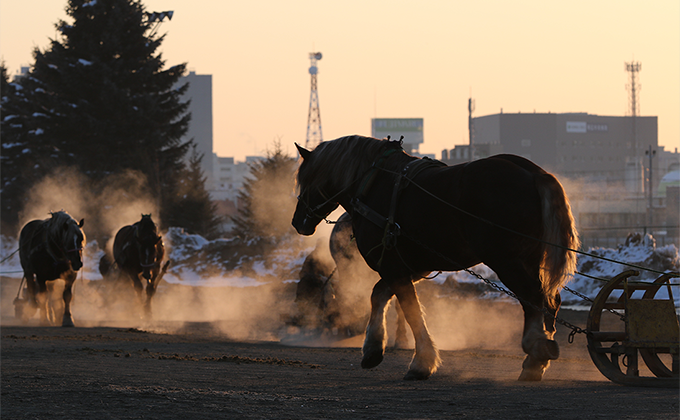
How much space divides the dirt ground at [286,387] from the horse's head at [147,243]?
5.93m

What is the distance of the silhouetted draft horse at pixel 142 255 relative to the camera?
17562 mm

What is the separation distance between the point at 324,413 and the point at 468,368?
11.9 ft

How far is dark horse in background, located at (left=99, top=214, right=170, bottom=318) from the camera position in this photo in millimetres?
17562

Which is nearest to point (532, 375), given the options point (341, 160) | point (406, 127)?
point (341, 160)

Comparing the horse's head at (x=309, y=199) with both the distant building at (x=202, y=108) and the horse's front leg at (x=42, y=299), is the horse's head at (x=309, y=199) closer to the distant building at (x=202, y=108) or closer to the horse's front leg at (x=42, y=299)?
the horse's front leg at (x=42, y=299)

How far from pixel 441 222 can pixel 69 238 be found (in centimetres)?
1062

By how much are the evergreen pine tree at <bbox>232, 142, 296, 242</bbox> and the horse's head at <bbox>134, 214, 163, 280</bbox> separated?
3118cm

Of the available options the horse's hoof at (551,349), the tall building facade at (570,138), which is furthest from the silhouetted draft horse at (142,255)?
the tall building facade at (570,138)

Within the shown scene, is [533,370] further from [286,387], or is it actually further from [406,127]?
[406,127]

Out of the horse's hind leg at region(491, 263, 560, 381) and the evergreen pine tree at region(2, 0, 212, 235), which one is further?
the evergreen pine tree at region(2, 0, 212, 235)

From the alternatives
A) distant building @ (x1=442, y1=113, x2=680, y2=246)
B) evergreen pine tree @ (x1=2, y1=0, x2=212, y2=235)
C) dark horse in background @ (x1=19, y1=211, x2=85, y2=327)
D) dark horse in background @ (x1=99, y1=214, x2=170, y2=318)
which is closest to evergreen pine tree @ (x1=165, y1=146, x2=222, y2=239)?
evergreen pine tree @ (x1=2, y1=0, x2=212, y2=235)

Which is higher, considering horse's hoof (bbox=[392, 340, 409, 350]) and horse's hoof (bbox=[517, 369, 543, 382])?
horse's hoof (bbox=[517, 369, 543, 382])

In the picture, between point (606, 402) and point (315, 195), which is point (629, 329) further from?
point (315, 195)

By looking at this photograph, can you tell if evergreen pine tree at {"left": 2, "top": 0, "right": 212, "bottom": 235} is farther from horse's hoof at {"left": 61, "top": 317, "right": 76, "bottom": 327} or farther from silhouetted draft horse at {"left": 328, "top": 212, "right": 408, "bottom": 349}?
silhouetted draft horse at {"left": 328, "top": 212, "right": 408, "bottom": 349}
